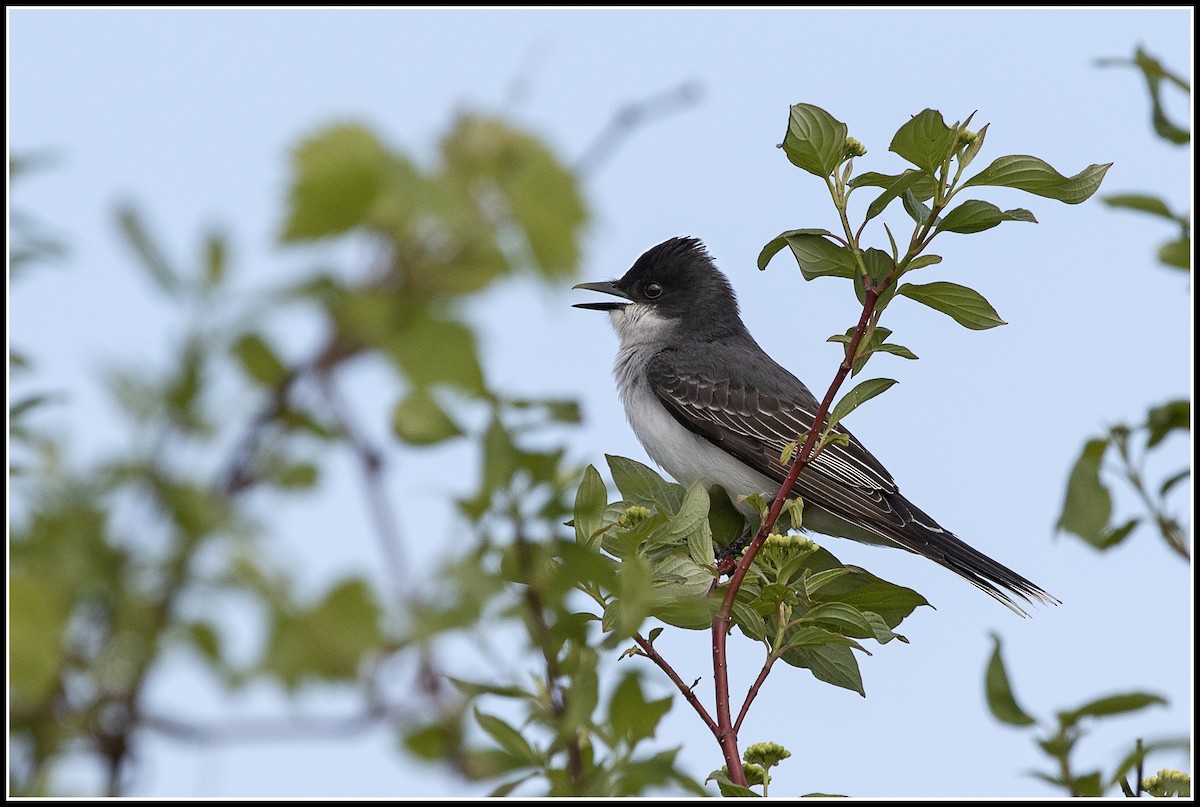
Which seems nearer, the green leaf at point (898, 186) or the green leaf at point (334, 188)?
the green leaf at point (334, 188)

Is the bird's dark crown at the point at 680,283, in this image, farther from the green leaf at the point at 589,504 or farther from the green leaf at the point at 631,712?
the green leaf at the point at 631,712

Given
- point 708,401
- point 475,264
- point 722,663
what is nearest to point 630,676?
point 475,264

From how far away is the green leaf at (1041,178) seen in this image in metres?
3.40

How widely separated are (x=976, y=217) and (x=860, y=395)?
26.5 inches

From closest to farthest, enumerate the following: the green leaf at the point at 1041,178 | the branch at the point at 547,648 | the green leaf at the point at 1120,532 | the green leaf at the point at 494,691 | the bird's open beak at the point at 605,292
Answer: the branch at the point at 547,648
the green leaf at the point at 494,691
the green leaf at the point at 1120,532
the green leaf at the point at 1041,178
the bird's open beak at the point at 605,292

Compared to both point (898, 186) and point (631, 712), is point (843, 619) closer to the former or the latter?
point (898, 186)

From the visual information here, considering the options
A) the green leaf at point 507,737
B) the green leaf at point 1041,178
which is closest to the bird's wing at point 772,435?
the green leaf at point 1041,178

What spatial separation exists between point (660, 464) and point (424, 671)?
25.7 feet

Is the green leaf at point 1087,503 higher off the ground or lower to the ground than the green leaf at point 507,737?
higher

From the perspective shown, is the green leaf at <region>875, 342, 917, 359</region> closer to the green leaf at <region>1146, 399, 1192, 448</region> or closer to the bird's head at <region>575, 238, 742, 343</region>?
the green leaf at <region>1146, 399, 1192, 448</region>

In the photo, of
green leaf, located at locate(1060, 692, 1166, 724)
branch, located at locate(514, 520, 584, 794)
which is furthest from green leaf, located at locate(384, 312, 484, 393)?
green leaf, located at locate(1060, 692, 1166, 724)

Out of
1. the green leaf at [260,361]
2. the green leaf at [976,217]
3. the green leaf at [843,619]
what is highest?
the green leaf at [976,217]

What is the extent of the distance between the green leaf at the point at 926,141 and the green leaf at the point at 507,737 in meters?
1.97

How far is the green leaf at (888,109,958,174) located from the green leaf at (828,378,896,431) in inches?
27.9
